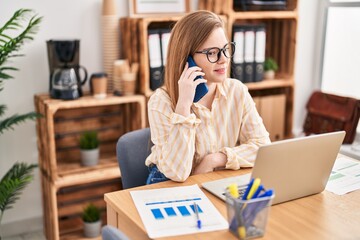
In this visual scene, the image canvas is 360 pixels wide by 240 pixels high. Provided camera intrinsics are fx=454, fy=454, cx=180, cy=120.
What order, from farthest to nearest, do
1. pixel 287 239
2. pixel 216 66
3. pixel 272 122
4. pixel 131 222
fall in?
pixel 272 122, pixel 216 66, pixel 131 222, pixel 287 239

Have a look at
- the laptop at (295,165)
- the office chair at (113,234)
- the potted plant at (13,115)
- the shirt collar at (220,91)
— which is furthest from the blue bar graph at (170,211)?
the potted plant at (13,115)

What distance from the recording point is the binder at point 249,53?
2863 mm

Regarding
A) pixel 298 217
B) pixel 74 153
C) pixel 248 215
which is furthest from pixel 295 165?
pixel 74 153

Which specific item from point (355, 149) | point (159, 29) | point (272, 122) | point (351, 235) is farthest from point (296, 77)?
point (351, 235)

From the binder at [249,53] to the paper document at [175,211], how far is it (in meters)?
1.55

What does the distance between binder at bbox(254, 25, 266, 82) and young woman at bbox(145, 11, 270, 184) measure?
1.09 metres

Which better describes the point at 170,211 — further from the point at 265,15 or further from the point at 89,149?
the point at 265,15

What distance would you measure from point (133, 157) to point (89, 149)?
2.90 ft

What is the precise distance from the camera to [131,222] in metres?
1.29

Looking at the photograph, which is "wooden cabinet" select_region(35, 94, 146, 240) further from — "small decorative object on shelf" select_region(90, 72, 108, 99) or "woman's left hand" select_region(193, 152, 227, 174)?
"woman's left hand" select_region(193, 152, 227, 174)

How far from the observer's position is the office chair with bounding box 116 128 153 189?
5.88ft

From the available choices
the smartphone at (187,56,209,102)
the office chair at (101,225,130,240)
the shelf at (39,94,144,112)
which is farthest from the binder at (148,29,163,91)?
the office chair at (101,225,130,240)

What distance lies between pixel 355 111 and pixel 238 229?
1.92 m

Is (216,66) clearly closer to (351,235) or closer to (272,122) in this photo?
(351,235)
